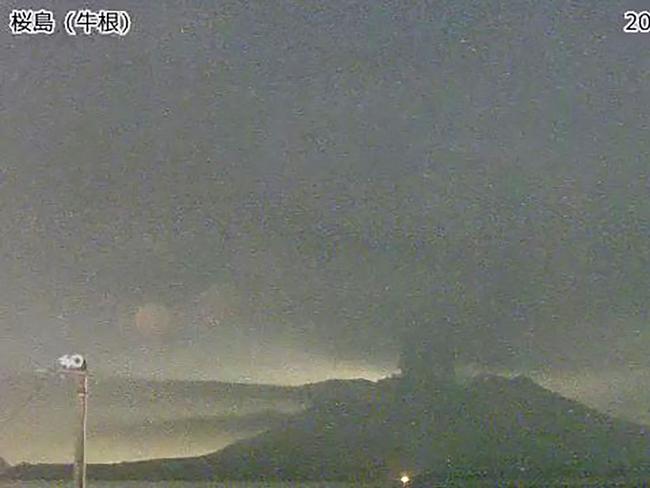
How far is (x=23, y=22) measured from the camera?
15.6 m

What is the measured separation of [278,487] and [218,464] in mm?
6460

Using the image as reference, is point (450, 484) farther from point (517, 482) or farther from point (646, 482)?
point (646, 482)

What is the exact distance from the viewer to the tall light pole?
54.6 feet

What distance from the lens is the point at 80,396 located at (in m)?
17.3

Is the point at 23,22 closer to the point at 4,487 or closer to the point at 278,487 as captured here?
the point at 4,487

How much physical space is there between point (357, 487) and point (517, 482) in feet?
34.9

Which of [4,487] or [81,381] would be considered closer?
[81,381]

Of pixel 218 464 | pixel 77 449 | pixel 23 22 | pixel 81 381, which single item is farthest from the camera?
pixel 218 464

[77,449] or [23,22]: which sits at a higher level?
[23,22]

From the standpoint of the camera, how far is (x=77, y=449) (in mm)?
18391

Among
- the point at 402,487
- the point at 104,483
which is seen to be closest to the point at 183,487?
the point at 104,483

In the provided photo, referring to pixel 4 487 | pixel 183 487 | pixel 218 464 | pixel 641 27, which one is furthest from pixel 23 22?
pixel 183 487

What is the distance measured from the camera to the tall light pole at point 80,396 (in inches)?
655

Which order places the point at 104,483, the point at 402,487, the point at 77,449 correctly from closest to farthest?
the point at 77,449, the point at 402,487, the point at 104,483
